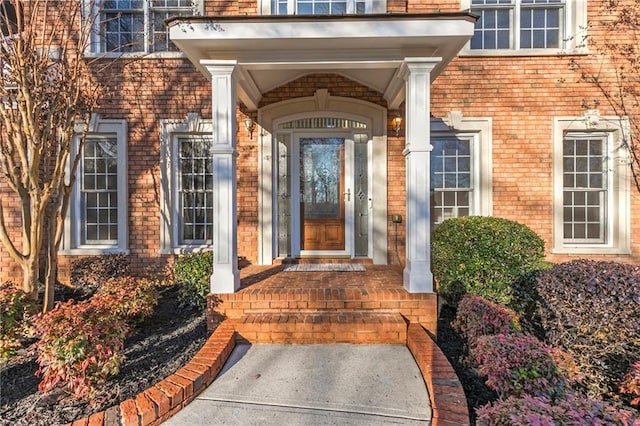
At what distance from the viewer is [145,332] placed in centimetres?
384

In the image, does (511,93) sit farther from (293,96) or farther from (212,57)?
(212,57)

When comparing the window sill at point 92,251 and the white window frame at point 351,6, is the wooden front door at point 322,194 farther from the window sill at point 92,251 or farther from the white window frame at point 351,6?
the window sill at point 92,251

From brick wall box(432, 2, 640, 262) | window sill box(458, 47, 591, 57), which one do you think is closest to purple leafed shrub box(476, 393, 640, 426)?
brick wall box(432, 2, 640, 262)

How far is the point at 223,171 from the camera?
3.90 m

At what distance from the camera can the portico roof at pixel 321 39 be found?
11.8ft

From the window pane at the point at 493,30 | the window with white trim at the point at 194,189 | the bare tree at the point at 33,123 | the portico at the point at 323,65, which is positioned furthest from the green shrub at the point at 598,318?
the bare tree at the point at 33,123

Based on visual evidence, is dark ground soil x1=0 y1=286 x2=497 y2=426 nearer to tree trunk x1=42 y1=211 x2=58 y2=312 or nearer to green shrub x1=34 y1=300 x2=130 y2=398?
green shrub x1=34 y1=300 x2=130 y2=398

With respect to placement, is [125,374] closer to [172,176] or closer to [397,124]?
[172,176]

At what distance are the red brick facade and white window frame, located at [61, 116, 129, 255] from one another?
103 mm

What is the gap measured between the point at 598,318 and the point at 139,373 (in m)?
3.98

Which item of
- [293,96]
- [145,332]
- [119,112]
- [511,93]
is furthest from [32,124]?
[511,93]

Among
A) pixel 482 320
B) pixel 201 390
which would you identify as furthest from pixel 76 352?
pixel 482 320

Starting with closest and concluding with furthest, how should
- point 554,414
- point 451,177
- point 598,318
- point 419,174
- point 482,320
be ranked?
1. point 554,414
2. point 598,318
3. point 482,320
4. point 419,174
5. point 451,177

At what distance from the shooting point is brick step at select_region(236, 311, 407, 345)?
11.5 feet
